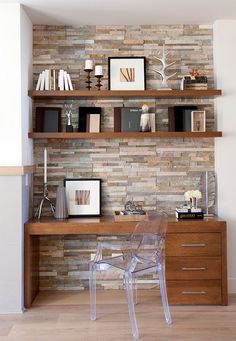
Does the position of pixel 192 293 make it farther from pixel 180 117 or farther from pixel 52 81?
pixel 52 81

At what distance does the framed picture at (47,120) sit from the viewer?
394cm

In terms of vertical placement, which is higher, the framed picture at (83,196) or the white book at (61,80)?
the white book at (61,80)

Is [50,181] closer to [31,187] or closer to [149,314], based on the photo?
[31,187]

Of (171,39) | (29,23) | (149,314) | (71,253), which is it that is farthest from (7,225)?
(171,39)

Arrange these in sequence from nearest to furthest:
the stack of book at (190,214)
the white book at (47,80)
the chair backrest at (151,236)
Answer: the chair backrest at (151,236)
the stack of book at (190,214)
the white book at (47,80)

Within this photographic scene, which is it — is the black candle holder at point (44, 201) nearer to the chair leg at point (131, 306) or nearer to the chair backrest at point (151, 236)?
the chair backrest at point (151, 236)

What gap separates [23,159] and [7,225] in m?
0.56

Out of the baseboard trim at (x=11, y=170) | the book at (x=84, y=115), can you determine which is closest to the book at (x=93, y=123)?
the book at (x=84, y=115)

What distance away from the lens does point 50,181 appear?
4051 millimetres

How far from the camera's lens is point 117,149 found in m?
4.06

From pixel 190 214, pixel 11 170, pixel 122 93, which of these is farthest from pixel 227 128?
pixel 11 170

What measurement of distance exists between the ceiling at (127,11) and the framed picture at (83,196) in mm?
1491

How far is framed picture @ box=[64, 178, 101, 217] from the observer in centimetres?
396

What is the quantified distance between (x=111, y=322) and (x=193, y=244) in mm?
933
